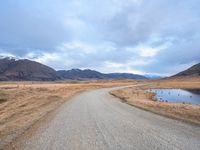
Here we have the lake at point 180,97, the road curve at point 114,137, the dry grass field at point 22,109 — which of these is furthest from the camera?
the lake at point 180,97

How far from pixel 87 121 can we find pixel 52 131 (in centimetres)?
297

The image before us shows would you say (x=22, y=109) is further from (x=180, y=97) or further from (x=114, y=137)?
(x=180, y=97)

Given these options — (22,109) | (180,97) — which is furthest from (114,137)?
(180,97)

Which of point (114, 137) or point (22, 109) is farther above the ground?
point (22, 109)

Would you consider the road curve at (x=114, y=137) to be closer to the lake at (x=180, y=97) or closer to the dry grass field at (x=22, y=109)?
the dry grass field at (x=22, y=109)

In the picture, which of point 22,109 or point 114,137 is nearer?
point 114,137

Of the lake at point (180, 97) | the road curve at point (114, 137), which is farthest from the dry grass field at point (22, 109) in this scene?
the lake at point (180, 97)

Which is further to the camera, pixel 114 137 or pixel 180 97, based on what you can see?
pixel 180 97

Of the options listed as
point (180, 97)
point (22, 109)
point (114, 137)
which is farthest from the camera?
point (180, 97)

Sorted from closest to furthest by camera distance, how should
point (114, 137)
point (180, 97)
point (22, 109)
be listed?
point (114, 137), point (22, 109), point (180, 97)

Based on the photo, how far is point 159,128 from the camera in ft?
35.8

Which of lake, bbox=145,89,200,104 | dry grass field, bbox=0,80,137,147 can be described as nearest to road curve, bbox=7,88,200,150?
dry grass field, bbox=0,80,137,147

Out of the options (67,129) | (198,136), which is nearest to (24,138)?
(67,129)

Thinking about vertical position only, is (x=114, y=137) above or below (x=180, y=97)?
below
